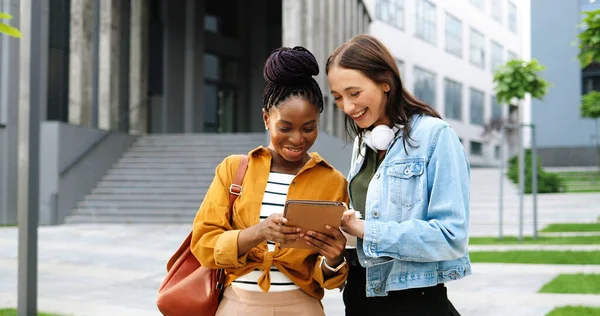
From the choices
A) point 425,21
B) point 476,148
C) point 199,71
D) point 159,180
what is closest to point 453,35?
point 425,21

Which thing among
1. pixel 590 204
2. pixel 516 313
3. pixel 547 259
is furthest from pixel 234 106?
pixel 516 313

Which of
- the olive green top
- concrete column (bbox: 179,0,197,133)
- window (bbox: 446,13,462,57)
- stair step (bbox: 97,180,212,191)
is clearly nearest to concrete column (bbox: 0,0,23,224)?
stair step (bbox: 97,180,212,191)

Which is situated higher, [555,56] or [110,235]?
[555,56]

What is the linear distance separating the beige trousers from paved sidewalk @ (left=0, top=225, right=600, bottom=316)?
13.0ft

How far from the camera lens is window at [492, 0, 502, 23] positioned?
59.6 meters

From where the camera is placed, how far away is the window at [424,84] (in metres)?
48.6

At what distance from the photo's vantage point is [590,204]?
68.8 feet

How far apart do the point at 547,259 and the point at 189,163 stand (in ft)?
43.1

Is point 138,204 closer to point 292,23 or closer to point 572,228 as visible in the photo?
point 292,23

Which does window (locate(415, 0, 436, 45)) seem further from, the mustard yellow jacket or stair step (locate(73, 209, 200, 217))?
the mustard yellow jacket

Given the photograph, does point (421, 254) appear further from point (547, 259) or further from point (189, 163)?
point (189, 163)

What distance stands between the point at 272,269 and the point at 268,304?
14 cm

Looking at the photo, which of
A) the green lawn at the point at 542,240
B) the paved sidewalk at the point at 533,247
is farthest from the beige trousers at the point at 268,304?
the green lawn at the point at 542,240

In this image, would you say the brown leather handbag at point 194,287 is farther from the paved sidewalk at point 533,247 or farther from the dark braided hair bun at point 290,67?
the paved sidewalk at point 533,247
